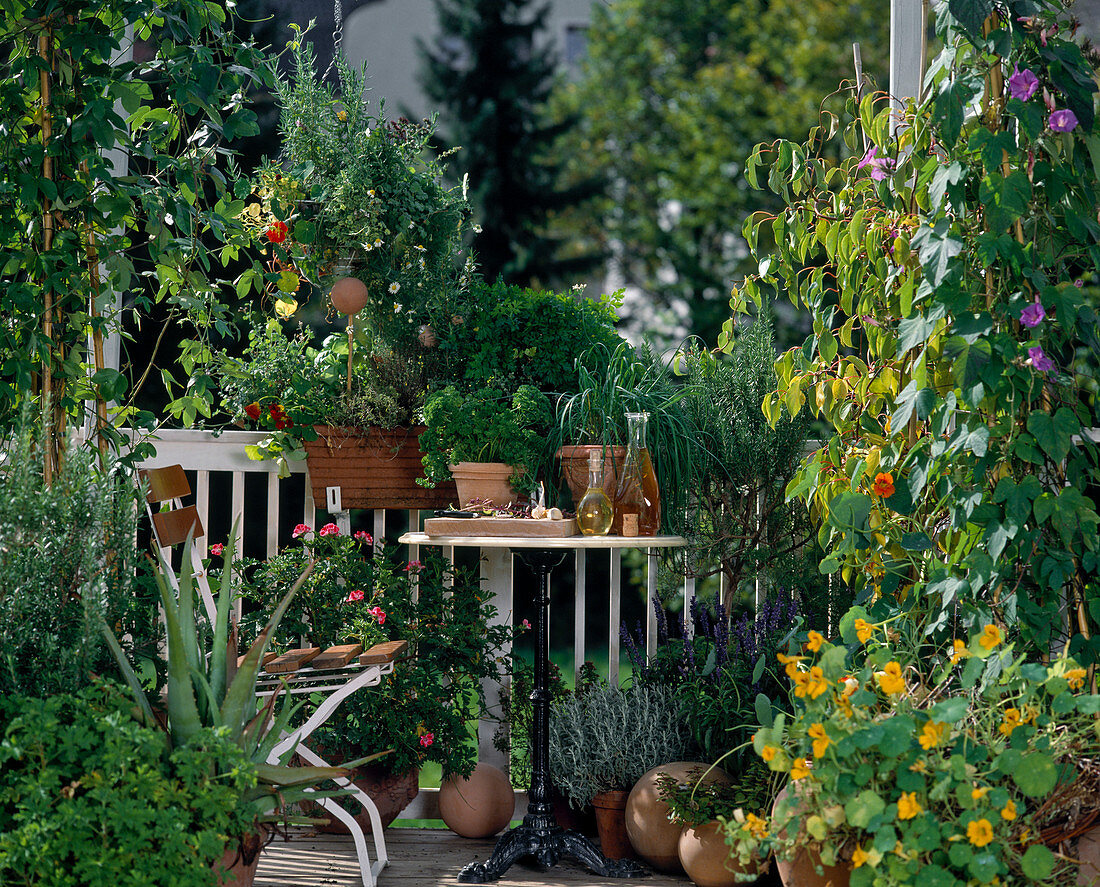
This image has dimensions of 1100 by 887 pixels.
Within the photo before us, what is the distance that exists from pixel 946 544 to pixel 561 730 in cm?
125

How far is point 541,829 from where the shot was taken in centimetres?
275

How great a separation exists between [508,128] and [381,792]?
8.34m

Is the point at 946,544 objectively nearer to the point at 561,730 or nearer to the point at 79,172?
the point at 561,730

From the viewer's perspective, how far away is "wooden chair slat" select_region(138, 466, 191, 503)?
9.34ft

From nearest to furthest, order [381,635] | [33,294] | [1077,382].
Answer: [1077,382], [33,294], [381,635]

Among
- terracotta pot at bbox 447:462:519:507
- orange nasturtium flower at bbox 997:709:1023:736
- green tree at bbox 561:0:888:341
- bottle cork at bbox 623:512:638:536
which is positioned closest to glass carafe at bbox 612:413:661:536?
bottle cork at bbox 623:512:638:536

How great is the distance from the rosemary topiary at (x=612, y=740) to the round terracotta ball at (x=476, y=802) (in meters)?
0.19

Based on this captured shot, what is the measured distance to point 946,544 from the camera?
234 centimetres

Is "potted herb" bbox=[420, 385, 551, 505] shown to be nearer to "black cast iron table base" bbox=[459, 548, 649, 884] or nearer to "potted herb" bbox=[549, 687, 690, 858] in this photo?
"black cast iron table base" bbox=[459, 548, 649, 884]

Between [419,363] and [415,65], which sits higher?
[415,65]

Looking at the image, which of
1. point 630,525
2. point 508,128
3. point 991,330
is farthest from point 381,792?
point 508,128

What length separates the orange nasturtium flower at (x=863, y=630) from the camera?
210 centimetres

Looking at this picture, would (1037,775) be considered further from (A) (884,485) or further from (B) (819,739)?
(A) (884,485)

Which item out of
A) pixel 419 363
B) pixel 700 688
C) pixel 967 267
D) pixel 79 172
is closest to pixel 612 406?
pixel 419 363
